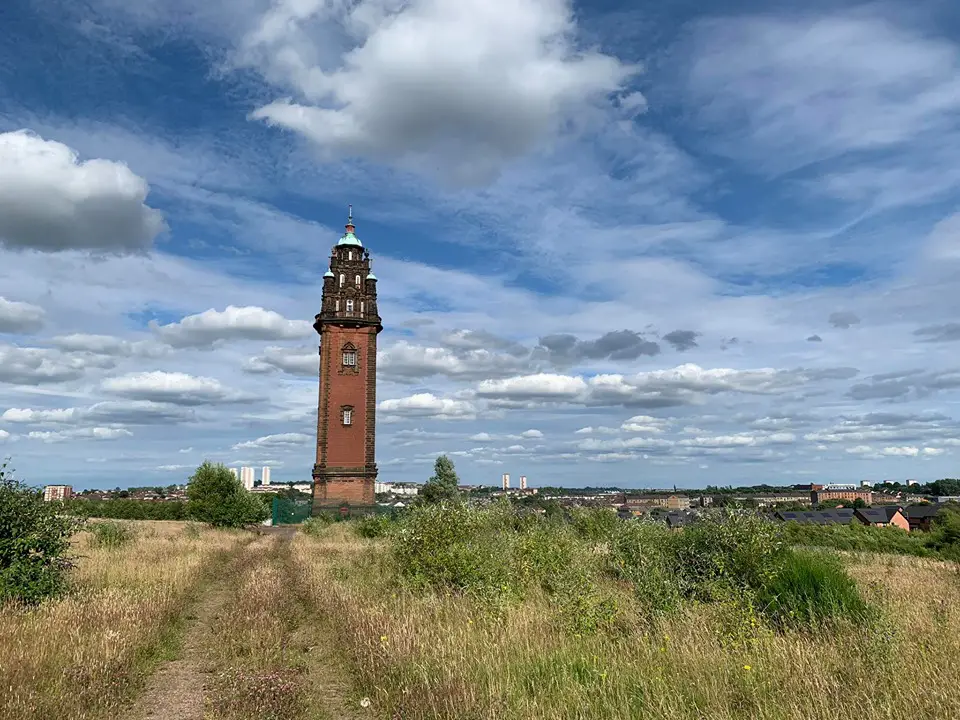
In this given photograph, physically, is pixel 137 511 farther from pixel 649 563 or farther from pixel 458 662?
pixel 458 662

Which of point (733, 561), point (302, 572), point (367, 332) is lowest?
point (302, 572)

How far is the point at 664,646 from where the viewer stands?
7.84 metres

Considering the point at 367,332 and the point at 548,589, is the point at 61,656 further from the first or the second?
the point at 367,332

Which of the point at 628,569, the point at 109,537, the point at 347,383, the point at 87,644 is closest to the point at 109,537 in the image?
the point at 109,537

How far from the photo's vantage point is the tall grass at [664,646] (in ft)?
19.9

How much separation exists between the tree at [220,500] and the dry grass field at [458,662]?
134ft

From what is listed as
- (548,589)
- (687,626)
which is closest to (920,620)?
(687,626)

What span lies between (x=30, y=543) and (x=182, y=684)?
643 cm

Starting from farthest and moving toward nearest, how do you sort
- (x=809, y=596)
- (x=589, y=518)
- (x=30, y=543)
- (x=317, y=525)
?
1. (x=317, y=525)
2. (x=589, y=518)
3. (x=30, y=543)
4. (x=809, y=596)

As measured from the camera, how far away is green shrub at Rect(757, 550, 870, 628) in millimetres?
9019

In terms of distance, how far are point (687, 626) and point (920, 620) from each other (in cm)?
359

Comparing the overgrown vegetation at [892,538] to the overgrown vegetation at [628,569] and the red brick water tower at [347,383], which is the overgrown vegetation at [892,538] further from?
the red brick water tower at [347,383]

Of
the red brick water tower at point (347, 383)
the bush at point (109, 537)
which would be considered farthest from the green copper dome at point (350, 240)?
the bush at point (109, 537)

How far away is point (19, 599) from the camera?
1146cm
